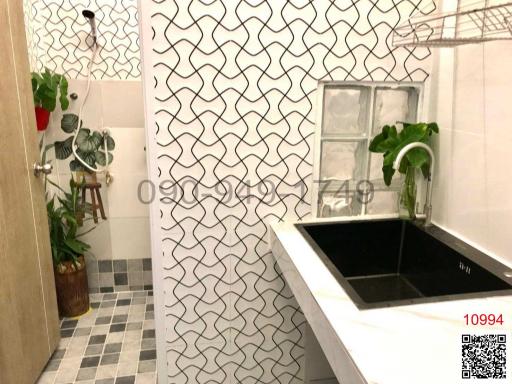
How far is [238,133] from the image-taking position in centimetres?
143

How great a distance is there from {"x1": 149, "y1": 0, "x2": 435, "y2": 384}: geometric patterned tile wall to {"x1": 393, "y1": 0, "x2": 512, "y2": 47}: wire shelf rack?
0.08 m

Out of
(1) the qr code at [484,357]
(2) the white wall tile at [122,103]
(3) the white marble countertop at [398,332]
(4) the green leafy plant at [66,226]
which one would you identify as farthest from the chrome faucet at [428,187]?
(4) the green leafy plant at [66,226]

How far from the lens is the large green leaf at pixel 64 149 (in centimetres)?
237

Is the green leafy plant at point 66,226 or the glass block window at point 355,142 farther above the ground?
the glass block window at point 355,142

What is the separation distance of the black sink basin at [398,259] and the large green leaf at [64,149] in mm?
1566

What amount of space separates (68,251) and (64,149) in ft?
1.93

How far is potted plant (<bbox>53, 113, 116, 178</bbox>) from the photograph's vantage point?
2.35 metres

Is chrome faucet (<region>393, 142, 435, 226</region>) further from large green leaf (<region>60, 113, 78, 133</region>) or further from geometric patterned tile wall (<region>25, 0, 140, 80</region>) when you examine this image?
large green leaf (<region>60, 113, 78, 133</region>)

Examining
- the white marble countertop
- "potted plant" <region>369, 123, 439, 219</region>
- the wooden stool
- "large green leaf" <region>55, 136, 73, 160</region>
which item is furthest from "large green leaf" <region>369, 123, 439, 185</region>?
"large green leaf" <region>55, 136, 73, 160</region>

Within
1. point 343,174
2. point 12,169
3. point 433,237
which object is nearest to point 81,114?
point 12,169

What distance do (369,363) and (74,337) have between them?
1.94m

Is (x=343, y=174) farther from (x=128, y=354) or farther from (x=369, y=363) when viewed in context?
(x=128, y=354)

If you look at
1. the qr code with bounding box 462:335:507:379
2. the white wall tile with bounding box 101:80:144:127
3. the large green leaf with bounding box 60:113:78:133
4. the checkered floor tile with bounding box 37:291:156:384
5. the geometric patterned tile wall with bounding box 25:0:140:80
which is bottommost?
the checkered floor tile with bounding box 37:291:156:384

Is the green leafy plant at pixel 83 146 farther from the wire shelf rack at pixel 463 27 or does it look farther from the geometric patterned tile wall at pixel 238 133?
the wire shelf rack at pixel 463 27
